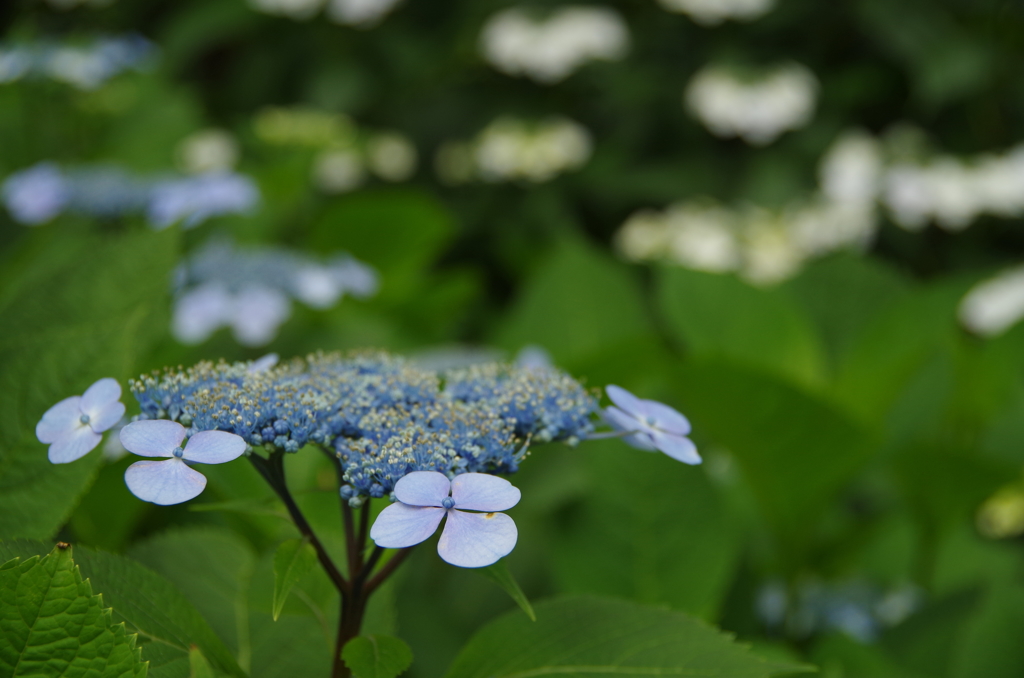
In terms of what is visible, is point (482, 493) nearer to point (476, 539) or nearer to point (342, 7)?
point (476, 539)

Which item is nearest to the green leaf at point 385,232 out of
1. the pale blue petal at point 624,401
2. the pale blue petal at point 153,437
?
the pale blue petal at point 624,401

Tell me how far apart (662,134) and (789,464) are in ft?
9.41

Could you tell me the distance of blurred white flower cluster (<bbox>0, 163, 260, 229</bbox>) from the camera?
98 centimetres

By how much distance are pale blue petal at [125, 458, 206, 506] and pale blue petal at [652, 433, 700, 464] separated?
0.25m

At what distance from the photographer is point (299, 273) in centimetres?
105

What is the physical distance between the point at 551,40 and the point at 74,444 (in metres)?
2.65

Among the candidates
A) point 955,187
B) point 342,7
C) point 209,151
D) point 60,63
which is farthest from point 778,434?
point 342,7

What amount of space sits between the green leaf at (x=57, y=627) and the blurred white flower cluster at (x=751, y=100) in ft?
8.63

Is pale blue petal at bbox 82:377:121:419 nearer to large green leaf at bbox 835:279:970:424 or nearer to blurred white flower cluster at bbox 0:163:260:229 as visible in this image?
blurred white flower cluster at bbox 0:163:260:229

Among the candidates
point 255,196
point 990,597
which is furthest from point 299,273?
point 990,597

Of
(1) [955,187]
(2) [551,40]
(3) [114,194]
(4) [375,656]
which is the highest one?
(4) [375,656]

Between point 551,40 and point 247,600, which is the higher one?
point 247,600

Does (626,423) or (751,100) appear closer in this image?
(626,423)

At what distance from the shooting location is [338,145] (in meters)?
1.95
